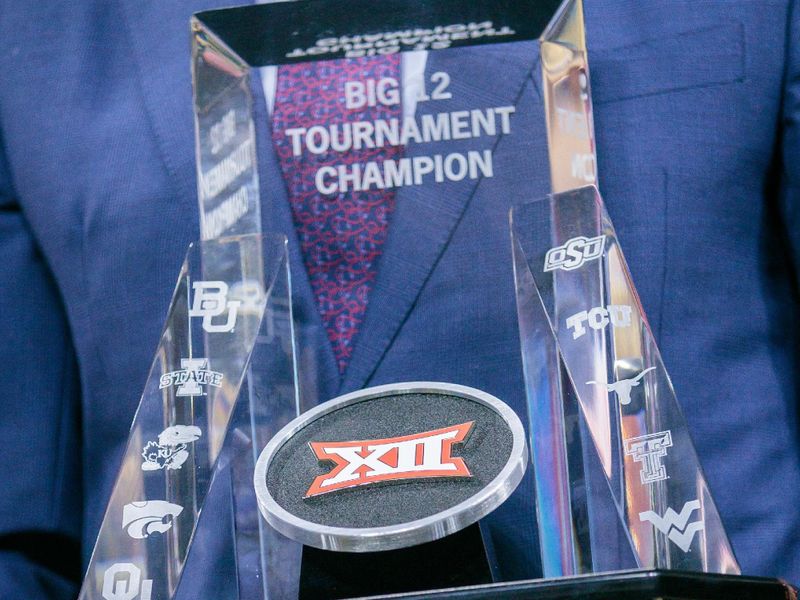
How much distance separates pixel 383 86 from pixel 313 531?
45 centimetres

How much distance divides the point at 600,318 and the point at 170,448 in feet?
1.03

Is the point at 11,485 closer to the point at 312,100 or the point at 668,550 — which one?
the point at 312,100

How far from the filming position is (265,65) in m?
0.86

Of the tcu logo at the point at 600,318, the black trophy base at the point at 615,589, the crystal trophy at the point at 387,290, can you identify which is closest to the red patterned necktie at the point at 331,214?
the crystal trophy at the point at 387,290

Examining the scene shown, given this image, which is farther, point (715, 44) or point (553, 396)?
point (715, 44)

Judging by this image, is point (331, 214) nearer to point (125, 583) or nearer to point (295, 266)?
point (295, 266)

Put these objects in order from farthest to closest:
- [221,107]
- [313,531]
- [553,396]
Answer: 1. [221,107]
2. [553,396]
3. [313,531]

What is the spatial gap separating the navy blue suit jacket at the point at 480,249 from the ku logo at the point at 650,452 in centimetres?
22

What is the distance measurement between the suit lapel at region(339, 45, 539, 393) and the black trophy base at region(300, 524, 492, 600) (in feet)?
0.94

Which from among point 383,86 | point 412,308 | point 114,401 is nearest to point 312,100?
point 383,86

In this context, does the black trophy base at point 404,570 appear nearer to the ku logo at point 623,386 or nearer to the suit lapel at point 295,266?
the ku logo at point 623,386

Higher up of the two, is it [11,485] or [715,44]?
[715,44]

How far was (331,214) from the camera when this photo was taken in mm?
920

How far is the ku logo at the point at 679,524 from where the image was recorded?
25.8 inches
